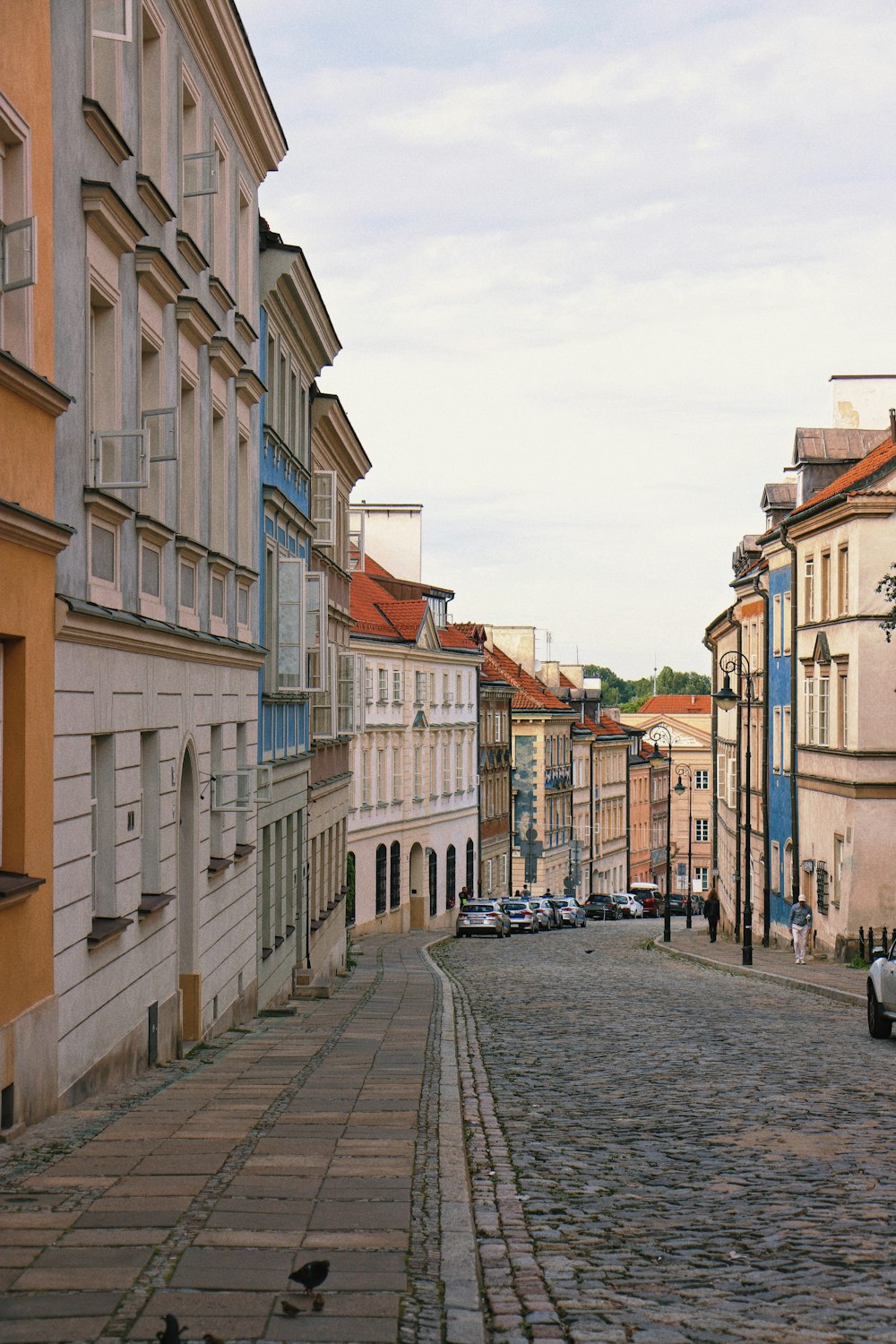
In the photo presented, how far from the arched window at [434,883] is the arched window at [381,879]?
774cm

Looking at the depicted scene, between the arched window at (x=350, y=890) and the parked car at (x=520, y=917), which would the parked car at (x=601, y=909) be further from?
the arched window at (x=350, y=890)

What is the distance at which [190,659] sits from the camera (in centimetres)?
1717

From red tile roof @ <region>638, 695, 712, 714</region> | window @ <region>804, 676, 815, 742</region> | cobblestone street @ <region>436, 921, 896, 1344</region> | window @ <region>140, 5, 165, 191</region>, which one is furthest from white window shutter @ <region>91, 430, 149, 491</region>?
red tile roof @ <region>638, 695, 712, 714</region>

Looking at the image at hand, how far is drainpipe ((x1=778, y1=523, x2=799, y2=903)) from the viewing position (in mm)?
44375

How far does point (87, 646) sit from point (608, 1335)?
279 inches

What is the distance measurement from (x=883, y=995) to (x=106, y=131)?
1319 centimetres

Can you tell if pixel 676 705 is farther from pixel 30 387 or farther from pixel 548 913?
pixel 30 387

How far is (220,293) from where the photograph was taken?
18969 millimetres

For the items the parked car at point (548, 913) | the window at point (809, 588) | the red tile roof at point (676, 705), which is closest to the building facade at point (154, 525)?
the window at point (809, 588)

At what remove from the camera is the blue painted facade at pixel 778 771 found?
46.3m

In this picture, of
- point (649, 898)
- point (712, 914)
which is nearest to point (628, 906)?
point (649, 898)

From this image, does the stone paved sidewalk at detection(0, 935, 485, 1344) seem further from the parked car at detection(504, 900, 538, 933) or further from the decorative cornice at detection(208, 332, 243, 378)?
the parked car at detection(504, 900, 538, 933)

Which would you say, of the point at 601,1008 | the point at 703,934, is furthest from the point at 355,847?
the point at 601,1008

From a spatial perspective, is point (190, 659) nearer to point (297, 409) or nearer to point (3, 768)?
point (3, 768)
